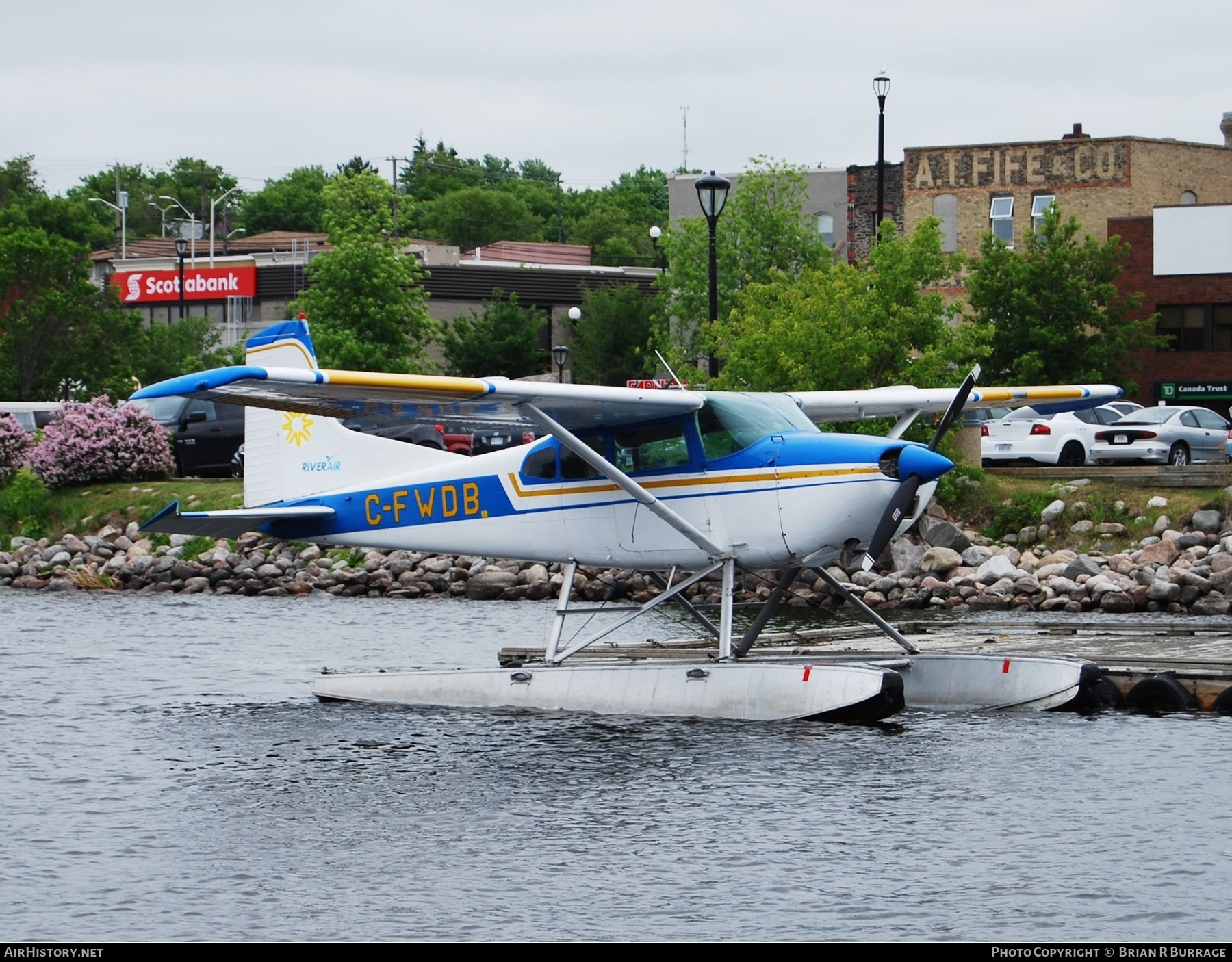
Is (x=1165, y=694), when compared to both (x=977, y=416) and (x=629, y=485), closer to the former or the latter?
(x=629, y=485)

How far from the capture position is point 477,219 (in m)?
109

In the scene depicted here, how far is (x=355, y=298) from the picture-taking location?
4881cm

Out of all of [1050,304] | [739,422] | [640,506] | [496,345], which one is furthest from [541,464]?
[496,345]

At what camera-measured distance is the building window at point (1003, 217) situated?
5341 cm

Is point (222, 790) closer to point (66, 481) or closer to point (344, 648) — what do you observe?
point (344, 648)

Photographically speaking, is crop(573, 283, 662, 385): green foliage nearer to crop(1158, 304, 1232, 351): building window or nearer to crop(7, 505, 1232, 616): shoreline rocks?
crop(1158, 304, 1232, 351): building window

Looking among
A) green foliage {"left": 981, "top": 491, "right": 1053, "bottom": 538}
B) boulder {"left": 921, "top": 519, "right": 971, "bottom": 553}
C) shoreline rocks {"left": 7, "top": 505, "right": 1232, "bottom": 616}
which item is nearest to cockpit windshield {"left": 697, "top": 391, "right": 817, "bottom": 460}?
shoreline rocks {"left": 7, "top": 505, "right": 1232, "bottom": 616}

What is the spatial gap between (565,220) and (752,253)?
71480mm

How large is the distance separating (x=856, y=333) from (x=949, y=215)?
25.4 meters

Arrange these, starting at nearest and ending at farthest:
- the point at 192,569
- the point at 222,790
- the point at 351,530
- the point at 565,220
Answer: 1. the point at 222,790
2. the point at 351,530
3. the point at 192,569
4. the point at 565,220

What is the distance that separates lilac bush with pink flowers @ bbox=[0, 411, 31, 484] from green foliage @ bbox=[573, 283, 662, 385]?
22.6 meters

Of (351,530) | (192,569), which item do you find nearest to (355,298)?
(192,569)

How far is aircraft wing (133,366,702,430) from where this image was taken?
12617 millimetres

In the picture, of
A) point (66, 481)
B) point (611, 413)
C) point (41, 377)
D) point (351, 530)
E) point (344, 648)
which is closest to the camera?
point (611, 413)
